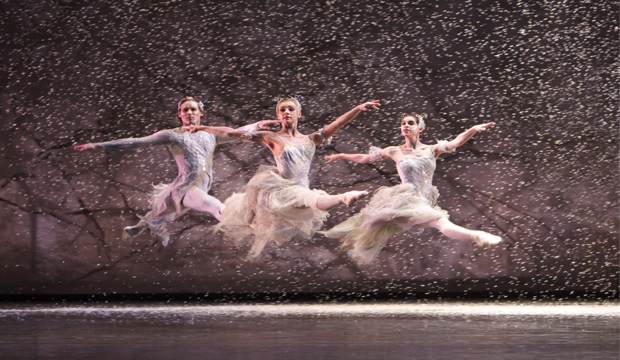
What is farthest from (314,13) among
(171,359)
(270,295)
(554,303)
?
(171,359)

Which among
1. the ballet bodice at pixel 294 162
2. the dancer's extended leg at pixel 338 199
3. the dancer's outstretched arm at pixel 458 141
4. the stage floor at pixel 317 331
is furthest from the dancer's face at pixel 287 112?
the stage floor at pixel 317 331

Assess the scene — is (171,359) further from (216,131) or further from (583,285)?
(583,285)

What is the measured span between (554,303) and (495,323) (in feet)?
4.03

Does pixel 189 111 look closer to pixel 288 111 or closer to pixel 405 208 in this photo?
pixel 288 111

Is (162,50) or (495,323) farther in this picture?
(162,50)

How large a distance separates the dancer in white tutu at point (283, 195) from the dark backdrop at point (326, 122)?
87 cm

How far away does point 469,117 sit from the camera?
376 centimetres

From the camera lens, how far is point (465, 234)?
2621mm

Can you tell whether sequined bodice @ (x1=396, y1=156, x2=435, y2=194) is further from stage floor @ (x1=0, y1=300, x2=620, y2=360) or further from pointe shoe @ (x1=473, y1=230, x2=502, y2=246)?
stage floor @ (x1=0, y1=300, x2=620, y2=360)

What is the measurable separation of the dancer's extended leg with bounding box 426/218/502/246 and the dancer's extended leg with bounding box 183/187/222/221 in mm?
958

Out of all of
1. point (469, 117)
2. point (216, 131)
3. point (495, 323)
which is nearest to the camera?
point (495, 323)

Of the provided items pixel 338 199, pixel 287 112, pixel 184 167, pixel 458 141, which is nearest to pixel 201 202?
pixel 184 167

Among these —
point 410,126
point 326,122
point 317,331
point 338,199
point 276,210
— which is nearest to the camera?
point 317,331

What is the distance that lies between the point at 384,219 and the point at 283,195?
432mm
